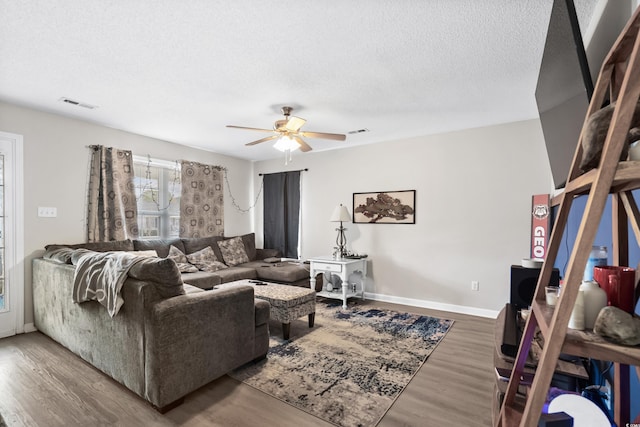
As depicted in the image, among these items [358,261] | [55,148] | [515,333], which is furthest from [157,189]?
[515,333]

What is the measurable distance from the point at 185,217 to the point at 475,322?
4381 mm

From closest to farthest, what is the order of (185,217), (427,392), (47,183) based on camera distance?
(427,392)
(47,183)
(185,217)

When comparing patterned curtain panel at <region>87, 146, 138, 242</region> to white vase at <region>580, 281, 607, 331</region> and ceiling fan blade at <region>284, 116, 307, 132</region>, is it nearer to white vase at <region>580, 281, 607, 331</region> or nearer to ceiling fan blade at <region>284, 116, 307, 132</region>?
ceiling fan blade at <region>284, 116, 307, 132</region>

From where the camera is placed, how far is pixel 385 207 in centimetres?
456

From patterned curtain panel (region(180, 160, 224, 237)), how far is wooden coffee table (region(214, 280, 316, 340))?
83.1 inches

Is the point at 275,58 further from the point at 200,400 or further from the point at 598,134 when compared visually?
the point at 200,400

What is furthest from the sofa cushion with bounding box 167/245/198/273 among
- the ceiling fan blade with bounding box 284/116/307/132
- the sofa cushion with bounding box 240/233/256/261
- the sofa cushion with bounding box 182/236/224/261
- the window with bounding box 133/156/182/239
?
the ceiling fan blade with bounding box 284/116/307/132

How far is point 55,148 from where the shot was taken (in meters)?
3.46

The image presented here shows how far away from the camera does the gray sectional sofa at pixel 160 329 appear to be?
6.16 ft

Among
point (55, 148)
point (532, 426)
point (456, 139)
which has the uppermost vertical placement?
point (456, 139)

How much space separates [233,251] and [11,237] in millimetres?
2600

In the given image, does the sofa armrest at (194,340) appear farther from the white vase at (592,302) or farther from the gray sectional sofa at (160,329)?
the white vase at (592,302)

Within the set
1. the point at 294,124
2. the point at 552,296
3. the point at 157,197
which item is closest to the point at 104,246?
the point at 157,197

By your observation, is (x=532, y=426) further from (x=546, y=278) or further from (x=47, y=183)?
(x=47, y=183)
